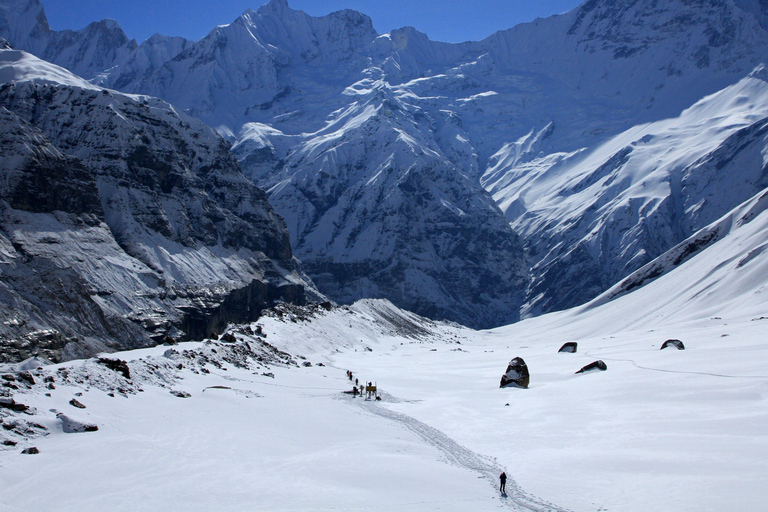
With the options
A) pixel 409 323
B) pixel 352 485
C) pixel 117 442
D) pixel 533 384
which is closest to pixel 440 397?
pixel 533 384

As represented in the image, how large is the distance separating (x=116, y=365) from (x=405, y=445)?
1594 centimetres

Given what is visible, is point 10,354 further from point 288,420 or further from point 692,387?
point 692,387

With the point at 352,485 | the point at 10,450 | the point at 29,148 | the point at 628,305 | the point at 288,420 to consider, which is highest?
the point at 29,148

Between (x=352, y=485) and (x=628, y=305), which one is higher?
(x=628, y=305)

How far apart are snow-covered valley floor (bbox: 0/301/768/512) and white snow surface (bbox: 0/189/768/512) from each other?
0.09m

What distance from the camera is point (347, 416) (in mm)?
37594

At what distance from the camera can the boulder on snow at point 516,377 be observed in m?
49.8

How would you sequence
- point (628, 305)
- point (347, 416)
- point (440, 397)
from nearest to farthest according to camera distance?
point (347, 416) → point (440, 397) → point (628, 305)

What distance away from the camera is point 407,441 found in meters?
31.8

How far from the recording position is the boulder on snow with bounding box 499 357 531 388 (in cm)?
4978

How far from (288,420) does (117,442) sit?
10692mm

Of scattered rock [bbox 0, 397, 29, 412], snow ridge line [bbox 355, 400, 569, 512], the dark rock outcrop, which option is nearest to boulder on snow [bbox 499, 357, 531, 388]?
the dark rock outcrop

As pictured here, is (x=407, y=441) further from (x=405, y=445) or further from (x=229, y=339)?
(x=229, y=339)

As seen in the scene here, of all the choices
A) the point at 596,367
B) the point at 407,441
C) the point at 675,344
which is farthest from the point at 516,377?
the point at 407,441
